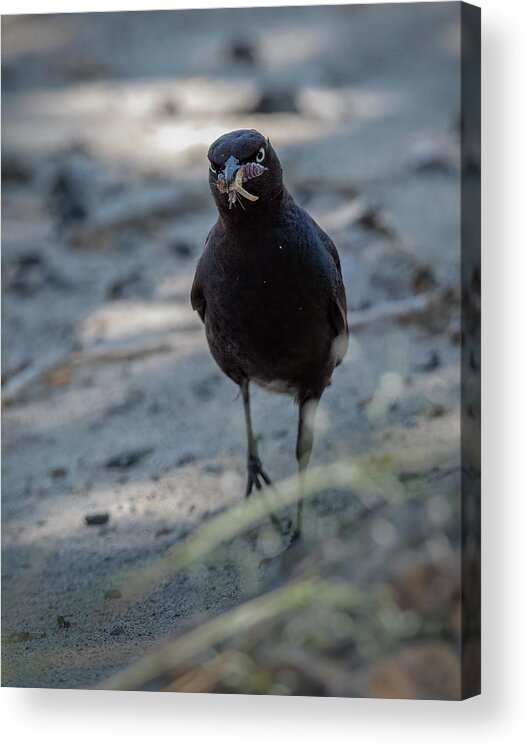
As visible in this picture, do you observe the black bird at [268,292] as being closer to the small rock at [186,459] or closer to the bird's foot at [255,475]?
the bird's foot at [255,475]

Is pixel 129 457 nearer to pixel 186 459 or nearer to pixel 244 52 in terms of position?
pixel 186 459

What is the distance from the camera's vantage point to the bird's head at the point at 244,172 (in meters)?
2.98

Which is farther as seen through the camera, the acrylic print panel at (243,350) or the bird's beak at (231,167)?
the acrylic print panel at (243,350)

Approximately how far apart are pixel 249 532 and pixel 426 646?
1.52 feet

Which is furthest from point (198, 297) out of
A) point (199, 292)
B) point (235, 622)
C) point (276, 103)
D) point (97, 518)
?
point (235, 622)

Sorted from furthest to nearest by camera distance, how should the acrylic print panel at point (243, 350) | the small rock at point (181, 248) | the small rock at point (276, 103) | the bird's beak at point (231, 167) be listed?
1. the small rock at point (181, 248)
2. the small rock at point (276, 103)
3. the acrylic print panel at point (243, 350)
4. the bird's beak at point (231, 167)

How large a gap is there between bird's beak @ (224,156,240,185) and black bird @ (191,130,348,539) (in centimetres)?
2

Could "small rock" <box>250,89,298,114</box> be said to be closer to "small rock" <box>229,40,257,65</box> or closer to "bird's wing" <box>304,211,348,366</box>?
"small rock" <box>229,40,257,65</box>

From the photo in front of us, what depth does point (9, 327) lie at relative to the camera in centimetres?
341

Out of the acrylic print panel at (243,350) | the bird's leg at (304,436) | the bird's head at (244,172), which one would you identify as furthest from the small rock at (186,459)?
the bird's head at (244,172)

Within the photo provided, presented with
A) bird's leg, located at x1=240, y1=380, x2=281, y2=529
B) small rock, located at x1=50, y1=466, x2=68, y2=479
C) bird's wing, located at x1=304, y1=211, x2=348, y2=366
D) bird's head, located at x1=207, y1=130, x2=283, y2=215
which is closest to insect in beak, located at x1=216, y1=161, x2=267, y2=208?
bird's head, located at x1=207, y1=130, x2=283, y2=215

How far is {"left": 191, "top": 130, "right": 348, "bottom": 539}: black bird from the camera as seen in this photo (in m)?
3.05

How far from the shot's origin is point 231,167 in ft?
9.73

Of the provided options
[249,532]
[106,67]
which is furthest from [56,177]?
[249,532]
